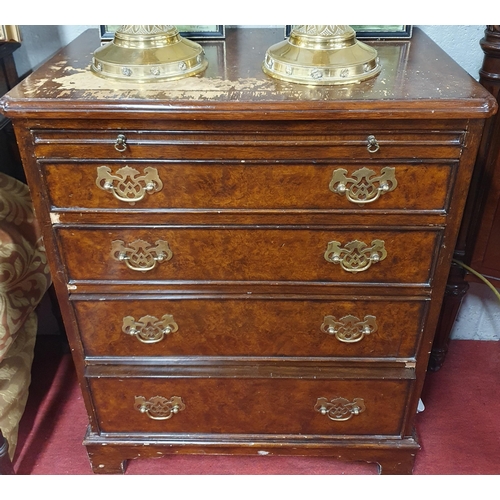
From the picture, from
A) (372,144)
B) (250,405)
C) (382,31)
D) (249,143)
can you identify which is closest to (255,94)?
(249,143)

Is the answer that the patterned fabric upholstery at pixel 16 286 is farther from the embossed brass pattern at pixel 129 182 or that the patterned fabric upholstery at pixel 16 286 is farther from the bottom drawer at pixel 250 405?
the embossed brass pattern at pixel 129 182

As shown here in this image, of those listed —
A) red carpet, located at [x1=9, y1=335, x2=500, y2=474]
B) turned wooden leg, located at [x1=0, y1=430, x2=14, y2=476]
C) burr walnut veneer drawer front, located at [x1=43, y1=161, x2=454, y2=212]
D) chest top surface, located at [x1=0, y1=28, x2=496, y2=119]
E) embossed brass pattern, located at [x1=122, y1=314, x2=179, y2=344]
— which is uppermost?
chest top surface, located at [x1=0, y1=28, x2=496, y2=119]

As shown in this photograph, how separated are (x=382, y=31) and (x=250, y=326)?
721 mm

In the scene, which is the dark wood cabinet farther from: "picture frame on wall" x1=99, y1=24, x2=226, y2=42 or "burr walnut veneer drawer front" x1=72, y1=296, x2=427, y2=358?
"picture frame on wall" x1=99, y1=24, x2=226, y2=42

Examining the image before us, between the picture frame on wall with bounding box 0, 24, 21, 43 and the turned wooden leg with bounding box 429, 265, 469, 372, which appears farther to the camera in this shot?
the turned wooden leg with bounding box 429, 265, 469, 372

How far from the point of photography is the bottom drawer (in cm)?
119

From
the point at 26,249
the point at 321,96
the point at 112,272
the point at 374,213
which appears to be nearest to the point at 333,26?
the point at 321,96

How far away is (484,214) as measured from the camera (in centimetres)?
132

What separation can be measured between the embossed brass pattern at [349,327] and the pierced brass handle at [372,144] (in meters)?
0.36

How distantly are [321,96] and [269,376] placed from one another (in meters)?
0.61

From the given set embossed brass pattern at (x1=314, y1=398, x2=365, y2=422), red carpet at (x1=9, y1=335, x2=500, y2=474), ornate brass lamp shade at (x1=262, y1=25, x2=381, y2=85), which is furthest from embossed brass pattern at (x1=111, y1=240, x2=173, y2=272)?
red carpet at (x1=9, y1=335, x2=500, y2=474)

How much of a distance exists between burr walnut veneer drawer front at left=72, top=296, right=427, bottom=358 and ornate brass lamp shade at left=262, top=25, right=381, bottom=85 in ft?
1.41

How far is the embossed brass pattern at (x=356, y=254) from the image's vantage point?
1002mm

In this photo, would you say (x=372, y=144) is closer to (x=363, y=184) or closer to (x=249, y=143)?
(x=363, y=184)
